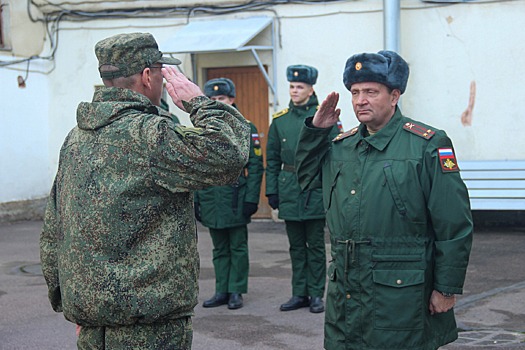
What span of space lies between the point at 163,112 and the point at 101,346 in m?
0.92

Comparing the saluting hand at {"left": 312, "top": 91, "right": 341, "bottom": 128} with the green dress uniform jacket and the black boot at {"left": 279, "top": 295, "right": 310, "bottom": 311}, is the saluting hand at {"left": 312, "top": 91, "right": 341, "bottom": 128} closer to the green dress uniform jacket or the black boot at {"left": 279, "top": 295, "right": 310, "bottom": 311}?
the green dress uniform jacket

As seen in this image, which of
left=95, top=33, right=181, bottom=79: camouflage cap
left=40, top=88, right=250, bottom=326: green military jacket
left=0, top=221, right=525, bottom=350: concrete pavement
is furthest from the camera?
left=0, top=221, right=525, bottom=350: concrete pavement

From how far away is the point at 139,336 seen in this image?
287 cm

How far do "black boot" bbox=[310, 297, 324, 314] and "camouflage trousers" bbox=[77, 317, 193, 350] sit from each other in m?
3.76

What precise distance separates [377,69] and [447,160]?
1.74 feet

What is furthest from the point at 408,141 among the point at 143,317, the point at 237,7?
the point at 237,7

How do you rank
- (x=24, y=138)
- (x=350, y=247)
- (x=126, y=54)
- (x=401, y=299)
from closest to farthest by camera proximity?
(x=126, y=54)
(x=401, y=299)
(x=350, y=247)
(x=24, y=138)

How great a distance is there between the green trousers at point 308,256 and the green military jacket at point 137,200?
3840 mm

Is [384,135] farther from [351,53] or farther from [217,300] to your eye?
[351,53]

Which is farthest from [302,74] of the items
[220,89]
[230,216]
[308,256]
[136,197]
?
[136,197]

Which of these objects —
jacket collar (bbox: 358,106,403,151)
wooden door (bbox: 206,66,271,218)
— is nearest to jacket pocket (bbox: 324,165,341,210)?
jacket collar (bbox: 358,106,403,151)

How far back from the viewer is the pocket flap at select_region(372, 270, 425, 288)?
338 centimetres

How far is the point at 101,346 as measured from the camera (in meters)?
2.93

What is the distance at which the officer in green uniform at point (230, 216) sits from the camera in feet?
22.3
